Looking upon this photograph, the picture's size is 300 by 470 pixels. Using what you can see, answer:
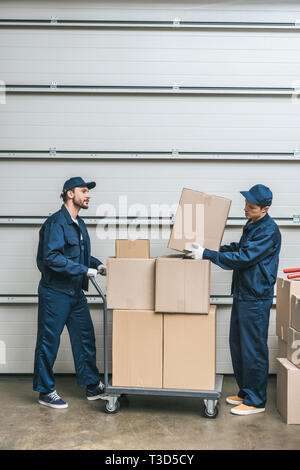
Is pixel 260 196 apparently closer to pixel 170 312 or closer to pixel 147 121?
pixel 170 312

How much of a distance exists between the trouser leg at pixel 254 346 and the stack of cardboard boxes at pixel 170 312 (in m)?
0.30

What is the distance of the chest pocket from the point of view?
13.5 ft

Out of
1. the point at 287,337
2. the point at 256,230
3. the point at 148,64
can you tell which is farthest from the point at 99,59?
the point at 287,337

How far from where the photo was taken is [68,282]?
4148 mm

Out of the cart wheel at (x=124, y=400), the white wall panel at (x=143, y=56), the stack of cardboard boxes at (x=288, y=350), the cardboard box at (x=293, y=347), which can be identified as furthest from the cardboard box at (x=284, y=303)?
the white wall panel at (x=143, y=56)

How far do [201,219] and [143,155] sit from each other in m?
1.30

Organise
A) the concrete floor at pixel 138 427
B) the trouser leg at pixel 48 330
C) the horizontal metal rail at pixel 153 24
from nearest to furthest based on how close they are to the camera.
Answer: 1. the concrete floor at pixel 138 427
2. the trouser leg at pixel 48 330
3. the horizontal metal rail at pixel 153 24

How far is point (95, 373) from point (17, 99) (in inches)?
101

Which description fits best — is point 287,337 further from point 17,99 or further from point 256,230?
point 17,99

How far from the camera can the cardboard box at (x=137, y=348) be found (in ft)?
12.7

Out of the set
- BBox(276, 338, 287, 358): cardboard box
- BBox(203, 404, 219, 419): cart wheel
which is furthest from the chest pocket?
BBox(276, 338, 287, 358): cardboard box

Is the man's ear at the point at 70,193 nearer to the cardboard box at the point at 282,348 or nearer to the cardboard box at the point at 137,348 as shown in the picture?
the cardboard box at the point at 137,348

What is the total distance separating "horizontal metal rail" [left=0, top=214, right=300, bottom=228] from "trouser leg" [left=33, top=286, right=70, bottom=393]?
99 cm

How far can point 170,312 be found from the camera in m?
3.83
